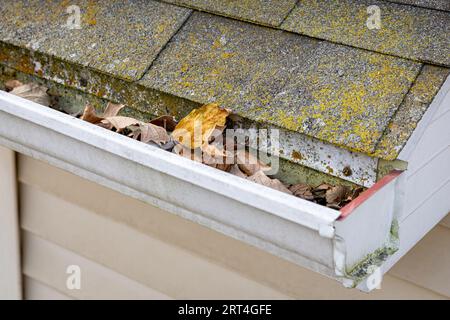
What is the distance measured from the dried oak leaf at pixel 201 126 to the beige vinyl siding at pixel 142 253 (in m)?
0.56

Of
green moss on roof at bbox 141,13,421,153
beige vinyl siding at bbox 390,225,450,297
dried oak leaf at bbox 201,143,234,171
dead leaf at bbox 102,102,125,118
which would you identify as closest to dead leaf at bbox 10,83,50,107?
dead leaf at bbox 102,102,125,118

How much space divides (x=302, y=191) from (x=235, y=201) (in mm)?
254

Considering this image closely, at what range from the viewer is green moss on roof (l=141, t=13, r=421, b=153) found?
1.39 m

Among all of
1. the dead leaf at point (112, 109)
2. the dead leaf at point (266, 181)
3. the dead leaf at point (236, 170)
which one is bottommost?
the dead leaf at point (266, 181)

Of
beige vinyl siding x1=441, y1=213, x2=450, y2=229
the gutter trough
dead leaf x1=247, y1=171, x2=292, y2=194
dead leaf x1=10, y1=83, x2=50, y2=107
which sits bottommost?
the gutter trough

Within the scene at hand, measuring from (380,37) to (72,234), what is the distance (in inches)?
53.7

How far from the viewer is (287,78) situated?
4.92 ft

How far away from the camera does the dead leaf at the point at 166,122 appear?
1.61 metres

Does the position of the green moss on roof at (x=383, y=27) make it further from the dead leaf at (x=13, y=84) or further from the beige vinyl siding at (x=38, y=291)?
the beige vinyl siding at (x=38, y=291)

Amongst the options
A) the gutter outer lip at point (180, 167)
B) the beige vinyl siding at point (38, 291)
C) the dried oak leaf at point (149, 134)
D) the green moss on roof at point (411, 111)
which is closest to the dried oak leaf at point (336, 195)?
the green moss on roof at point (411, 111)

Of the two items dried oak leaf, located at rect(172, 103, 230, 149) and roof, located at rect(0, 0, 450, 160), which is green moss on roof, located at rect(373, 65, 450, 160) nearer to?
roof, located at rect(0, 0, 450, 160)

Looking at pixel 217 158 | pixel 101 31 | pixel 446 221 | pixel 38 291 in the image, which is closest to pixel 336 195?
pixel 217 158

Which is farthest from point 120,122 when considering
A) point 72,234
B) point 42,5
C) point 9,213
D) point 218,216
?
point 9,213

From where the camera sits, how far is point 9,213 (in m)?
2.54
